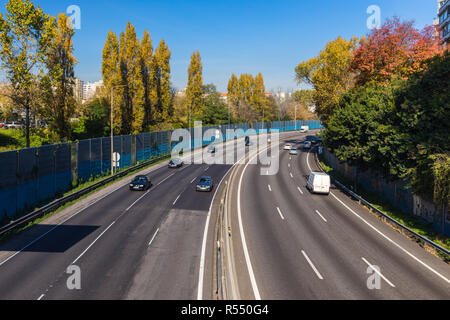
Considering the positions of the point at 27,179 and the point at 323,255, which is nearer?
the point at 323,255

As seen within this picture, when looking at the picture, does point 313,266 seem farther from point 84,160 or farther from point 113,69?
point 113,69

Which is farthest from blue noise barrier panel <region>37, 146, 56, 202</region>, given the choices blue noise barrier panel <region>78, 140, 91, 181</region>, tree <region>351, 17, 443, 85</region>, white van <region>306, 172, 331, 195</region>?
tree <region>351, 17, 443, 85</region>

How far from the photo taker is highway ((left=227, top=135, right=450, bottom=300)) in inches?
508

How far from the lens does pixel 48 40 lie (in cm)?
2898

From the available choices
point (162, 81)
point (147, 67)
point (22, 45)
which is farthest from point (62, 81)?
point (162, 81)

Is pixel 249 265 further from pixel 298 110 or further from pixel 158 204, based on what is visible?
pixel 298 110

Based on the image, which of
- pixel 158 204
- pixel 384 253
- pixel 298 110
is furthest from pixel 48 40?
pixel 298 110

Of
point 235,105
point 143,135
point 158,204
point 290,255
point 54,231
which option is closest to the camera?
point 290,255

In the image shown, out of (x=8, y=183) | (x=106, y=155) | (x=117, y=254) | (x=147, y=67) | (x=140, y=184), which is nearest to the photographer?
(x=117, y=254)

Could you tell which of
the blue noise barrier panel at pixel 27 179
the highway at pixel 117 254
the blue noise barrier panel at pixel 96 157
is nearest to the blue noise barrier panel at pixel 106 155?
the blue noise barrier panel at pixel 96 157

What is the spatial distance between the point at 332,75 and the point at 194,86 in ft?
119

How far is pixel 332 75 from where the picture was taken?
172ft

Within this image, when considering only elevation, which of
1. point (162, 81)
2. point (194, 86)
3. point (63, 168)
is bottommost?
point (63, 168)

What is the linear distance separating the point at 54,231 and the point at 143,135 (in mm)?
28566
